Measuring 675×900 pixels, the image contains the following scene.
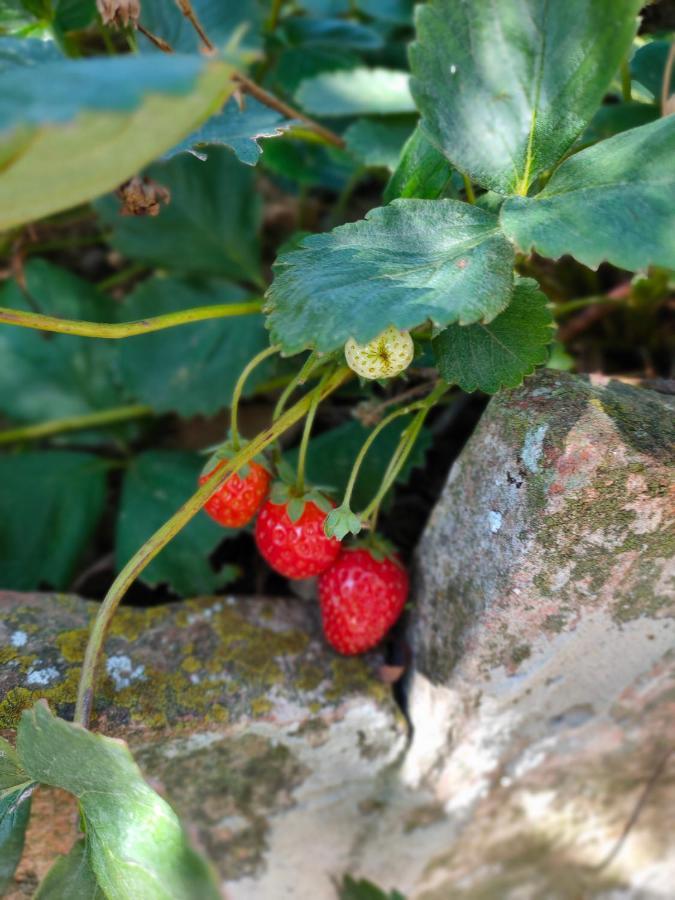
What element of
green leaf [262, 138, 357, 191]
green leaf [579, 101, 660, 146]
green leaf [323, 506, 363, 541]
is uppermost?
green leaf [579, 101, 660, 146]

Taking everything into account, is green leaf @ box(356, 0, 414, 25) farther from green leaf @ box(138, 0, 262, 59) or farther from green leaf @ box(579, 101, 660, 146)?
A: green leaf @ box(579, 101, 660, 146)

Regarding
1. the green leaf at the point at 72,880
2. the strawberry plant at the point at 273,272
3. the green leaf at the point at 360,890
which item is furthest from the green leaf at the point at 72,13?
the green leaf at the point at 360,890

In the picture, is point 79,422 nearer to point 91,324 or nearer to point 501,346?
point 91,324

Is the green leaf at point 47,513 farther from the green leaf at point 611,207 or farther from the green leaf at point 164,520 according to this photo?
the green leaf at point 611,207

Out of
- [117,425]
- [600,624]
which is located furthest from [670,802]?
[117,425]

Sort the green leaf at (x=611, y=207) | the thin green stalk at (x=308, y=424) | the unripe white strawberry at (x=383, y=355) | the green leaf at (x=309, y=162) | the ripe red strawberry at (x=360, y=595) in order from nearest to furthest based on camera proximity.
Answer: the green leaf at (x=611, y=207) < the unripe white strawberry at (x=383, y=355) < the thin green stalk at (x=308, y=424) < the ripe red strawberry at (x=360, y=595) < the green leaf at (x=309, y=162)

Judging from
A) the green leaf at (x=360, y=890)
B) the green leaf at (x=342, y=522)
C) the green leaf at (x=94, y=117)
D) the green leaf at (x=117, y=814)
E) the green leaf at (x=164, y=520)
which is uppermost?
the green leaf at (x=94, y=117)

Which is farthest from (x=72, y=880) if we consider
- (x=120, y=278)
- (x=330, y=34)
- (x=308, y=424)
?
(x=330, y=34)

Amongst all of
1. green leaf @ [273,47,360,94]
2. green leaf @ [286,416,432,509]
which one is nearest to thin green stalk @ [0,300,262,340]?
green leaf @ [286,416,432,509]
